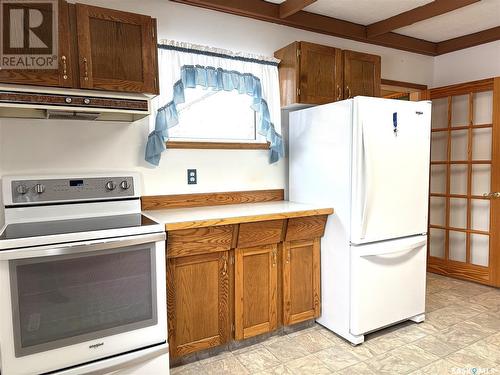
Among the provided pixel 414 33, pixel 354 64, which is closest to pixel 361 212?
pixel 354 64

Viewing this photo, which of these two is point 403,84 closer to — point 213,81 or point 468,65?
point 468,65

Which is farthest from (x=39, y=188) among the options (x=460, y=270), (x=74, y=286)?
(x=460, y=270)

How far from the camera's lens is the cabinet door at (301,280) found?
2559mm

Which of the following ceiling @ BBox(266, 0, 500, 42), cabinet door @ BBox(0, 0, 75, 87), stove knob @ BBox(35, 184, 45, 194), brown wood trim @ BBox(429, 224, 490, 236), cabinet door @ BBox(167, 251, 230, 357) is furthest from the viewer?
brown wood trim @ BBox(429, 224, 490, 236)

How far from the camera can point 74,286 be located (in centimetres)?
172

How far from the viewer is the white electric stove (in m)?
1.61

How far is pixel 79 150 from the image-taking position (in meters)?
2.28

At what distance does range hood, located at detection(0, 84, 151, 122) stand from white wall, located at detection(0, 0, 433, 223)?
11 cm

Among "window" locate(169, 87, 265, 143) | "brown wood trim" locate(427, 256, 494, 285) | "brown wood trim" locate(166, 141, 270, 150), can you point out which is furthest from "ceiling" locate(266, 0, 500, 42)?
"brown wood trim" locate(427, 256, 494, 285)

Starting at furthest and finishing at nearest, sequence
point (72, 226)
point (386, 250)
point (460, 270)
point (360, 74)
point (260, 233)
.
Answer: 1. point (460, 270)
2. point (360, 74)
3. point (386, 250)
4. point (260, 233)
5. point (72, 226)

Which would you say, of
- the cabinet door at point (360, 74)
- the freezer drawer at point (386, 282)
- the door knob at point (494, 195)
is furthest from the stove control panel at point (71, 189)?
the door knob at point (494, 195)

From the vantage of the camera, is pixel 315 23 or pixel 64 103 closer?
pixel 64 103

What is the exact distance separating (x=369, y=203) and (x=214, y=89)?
1354mm

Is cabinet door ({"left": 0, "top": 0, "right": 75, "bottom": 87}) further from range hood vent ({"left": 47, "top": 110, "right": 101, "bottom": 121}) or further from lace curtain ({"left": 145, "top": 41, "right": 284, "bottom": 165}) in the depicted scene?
lace curtain ({"left": 145, "top": 41, "right": 284, "bottom": 165})
